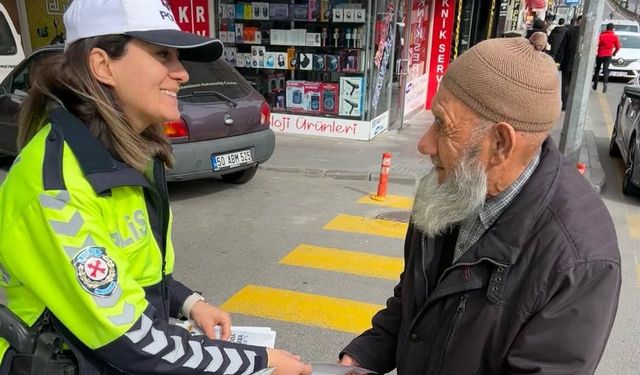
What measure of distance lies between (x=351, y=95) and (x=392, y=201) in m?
3.58

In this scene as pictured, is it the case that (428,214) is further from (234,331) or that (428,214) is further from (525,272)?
(234,331)

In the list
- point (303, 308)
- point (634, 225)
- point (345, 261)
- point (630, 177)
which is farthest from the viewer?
point (630, 177)

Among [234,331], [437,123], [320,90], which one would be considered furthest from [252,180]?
[437,123]

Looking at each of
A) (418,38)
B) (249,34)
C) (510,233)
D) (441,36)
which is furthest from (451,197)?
(441,36)

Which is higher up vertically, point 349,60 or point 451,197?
point 451,197

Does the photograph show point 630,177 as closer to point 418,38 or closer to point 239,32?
point 418,38

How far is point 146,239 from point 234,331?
56 centimetres

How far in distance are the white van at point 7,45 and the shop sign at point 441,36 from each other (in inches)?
337

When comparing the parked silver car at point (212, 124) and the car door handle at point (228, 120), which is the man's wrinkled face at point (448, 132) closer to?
the parked silver car at point (212, 124)

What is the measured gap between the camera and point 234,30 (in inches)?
400


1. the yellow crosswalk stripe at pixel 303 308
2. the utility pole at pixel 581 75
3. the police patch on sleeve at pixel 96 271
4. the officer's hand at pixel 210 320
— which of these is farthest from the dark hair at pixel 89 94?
the utility pole at pixel 581 75

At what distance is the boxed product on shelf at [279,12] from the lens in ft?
31.9

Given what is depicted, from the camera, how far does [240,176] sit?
723 cm

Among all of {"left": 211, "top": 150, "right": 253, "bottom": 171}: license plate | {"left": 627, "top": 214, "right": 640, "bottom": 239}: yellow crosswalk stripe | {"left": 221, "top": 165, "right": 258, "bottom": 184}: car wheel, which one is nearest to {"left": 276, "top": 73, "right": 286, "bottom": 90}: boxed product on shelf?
{"left": 221, "top": 165, "right": 258, "bottom": 184}: car wheel
